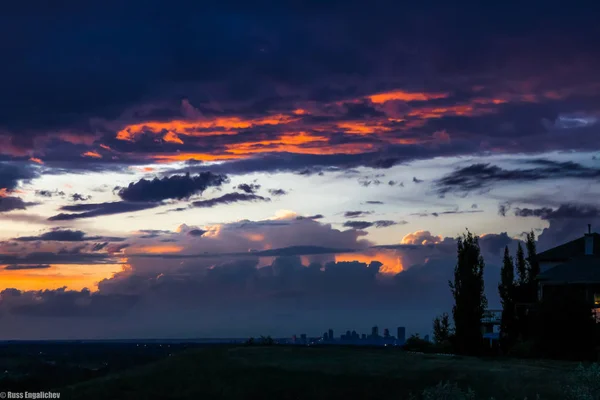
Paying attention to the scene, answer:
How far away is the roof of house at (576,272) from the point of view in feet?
341

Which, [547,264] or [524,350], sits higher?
[547,264]

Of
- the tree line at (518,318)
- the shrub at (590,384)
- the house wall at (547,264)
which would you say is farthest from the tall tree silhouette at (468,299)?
the shrub at (590,384)

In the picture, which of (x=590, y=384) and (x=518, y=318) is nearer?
(x=590, y=384)

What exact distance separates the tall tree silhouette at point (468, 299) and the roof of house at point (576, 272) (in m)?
9.23

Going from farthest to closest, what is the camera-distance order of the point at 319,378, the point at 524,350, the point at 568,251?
the point at 568,251 → the point at 524,350 → the point at 319,378

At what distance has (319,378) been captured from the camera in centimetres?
6456

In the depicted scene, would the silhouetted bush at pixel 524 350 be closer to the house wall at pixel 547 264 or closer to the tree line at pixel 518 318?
the tree line at pixel 518 318

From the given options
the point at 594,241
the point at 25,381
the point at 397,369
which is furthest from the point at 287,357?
the point at 594,241

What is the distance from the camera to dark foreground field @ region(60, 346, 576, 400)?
199 ft

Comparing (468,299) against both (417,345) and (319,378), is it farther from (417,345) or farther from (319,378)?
(319,378)

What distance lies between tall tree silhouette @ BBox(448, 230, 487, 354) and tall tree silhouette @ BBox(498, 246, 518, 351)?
180 inches

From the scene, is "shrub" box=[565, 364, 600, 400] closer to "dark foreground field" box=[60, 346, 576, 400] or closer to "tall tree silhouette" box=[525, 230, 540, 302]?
"dark foreground field" box=[60, 346, 576, 400]

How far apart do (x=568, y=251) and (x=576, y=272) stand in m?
17.1

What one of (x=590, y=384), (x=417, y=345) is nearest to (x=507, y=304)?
(x=417, y=345)
